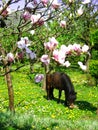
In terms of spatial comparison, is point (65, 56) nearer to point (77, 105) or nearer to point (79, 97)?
point (77, 105)

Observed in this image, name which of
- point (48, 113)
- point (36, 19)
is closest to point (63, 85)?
point (48, 113)

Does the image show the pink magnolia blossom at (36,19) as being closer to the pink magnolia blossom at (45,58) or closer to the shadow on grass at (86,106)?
the pink magnolia blossom at (45,58)

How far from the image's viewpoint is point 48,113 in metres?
20.1

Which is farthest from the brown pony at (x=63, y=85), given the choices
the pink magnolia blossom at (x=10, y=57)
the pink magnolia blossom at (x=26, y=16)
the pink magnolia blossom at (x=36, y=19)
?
the pink magnolia blossom at (x=10, y=57)

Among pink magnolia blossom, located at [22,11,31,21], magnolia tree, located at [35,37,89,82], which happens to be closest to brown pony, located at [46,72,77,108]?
pink magnolia blossom, located at [22,11,31,21]

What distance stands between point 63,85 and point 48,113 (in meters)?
5.09

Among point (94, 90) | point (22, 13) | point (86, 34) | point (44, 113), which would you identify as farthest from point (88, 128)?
point (86, 34)

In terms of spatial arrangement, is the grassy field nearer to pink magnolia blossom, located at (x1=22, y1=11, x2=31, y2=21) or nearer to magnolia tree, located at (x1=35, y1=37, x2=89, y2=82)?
pink magnolia blossom, located at (x1=22, y1=11, x2=31, y2=21)

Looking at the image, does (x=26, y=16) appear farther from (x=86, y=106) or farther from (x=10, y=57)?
(x=86, y=106)

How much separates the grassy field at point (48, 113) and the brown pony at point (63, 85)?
54 centimetres

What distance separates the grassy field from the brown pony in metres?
0.54

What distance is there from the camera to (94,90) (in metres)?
33.6

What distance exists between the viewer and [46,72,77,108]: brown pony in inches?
919

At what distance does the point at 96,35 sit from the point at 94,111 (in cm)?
1322
